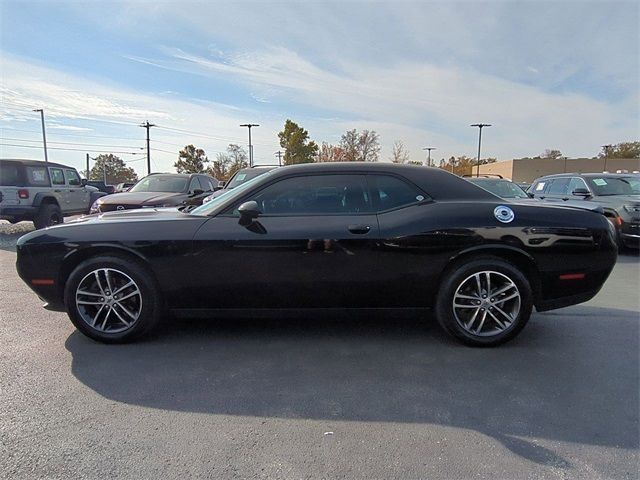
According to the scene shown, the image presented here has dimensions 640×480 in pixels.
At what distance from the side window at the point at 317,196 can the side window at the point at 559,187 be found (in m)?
7.85

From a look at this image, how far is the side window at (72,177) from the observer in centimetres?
1103

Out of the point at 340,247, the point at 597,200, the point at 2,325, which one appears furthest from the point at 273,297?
the point at 597,200

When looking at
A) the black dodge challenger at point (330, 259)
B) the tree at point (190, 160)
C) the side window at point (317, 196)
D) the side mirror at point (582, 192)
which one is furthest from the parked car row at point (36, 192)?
the tree at point (190, 160)

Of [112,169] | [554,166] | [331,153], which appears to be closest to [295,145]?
[331,153]

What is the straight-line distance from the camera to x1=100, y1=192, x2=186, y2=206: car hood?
749cm

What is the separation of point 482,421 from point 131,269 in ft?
9.46

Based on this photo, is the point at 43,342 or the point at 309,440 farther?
the point at 43,342

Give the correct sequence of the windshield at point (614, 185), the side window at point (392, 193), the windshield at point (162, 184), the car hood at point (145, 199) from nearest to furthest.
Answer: the side window at point (392, 193)
the car hood at point (145, 199)
the windshield at point (614, 185)
the windshield at point (162, 184)

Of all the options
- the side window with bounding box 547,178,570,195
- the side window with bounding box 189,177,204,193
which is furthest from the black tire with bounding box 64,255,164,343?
the side window with bounding box 547,178,570,195

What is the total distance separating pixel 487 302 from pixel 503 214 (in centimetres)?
77

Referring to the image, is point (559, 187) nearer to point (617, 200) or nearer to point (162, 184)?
point (617, 200)

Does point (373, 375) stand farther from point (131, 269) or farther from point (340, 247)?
point (131, 269)

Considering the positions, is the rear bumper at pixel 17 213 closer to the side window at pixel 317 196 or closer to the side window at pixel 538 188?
the side window at pixel 317 196

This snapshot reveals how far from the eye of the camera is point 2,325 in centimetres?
376
